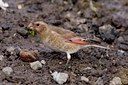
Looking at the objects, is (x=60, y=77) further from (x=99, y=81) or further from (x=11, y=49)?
(x=11, y=49)

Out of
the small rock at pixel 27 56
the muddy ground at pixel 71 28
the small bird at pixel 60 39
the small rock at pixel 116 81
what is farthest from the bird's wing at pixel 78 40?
the small rock at pixel 116 81

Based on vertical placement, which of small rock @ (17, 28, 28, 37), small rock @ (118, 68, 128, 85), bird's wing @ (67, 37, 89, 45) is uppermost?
bird's wing @ (67, 37, 89, 45)

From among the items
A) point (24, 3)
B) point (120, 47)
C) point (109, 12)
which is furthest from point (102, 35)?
point (24, 3)

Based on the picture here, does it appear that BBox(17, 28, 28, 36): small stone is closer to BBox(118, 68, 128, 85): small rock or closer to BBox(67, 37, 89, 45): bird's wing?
BBox(67, 37, 89, 45): bird's wing

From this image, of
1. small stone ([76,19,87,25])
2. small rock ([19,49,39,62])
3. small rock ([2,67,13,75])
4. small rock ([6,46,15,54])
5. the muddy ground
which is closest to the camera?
small rock ([2,67,13,75])

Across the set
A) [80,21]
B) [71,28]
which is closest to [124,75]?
[71,28]

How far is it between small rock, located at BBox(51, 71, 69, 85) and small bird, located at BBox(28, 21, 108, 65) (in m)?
0.43

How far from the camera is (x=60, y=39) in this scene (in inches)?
257

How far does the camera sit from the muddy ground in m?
6.25

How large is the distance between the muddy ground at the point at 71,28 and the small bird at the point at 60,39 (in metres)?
0.20

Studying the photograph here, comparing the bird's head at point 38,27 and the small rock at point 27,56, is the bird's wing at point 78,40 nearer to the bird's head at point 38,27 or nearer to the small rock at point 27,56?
the bird's head at point 38,27

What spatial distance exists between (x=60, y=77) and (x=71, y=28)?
2151 millimetres

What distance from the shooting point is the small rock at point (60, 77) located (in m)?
6.01

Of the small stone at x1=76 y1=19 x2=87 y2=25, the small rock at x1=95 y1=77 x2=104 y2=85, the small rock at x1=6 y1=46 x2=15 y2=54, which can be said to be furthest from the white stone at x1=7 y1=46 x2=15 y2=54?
the small stone at x1=76 y1=19 x2=87 y2=25
